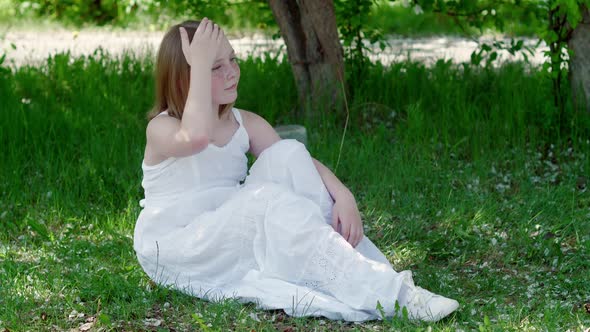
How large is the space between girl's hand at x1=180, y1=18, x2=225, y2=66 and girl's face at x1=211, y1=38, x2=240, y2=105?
0.06m

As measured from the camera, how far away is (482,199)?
4.53m

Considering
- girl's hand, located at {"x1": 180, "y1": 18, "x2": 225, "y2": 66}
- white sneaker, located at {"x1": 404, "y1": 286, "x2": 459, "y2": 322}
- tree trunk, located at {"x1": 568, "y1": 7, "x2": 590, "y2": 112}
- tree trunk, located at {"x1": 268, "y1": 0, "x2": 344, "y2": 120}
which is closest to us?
white sneaker, located at {"x1": 404, "y1": 286, "x2": 459, "y2": 322}

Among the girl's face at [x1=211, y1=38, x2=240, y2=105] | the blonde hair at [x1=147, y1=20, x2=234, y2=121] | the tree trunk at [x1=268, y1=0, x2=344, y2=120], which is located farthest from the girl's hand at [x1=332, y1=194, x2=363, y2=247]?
the tree trunk at [x1=268, y1=0, x2=344, y2=120]

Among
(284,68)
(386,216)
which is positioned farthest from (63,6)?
(386,216)

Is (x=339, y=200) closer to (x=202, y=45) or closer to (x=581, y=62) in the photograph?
(x=202, y=45)

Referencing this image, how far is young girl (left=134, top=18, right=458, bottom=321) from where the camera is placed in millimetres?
3195

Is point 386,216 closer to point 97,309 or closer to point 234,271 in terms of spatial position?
point 234,271

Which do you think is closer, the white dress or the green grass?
the white dress

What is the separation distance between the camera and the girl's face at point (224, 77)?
11.3 feet

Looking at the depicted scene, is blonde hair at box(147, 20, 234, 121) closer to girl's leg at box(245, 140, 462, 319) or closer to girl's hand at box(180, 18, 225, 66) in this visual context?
girl's hand at box(180, 18, 225, 66)

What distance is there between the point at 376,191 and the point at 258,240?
1474mm

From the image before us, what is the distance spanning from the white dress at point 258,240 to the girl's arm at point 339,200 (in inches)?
1.8

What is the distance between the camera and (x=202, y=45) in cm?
Answer: 332

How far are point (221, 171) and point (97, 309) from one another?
27.6 inches
